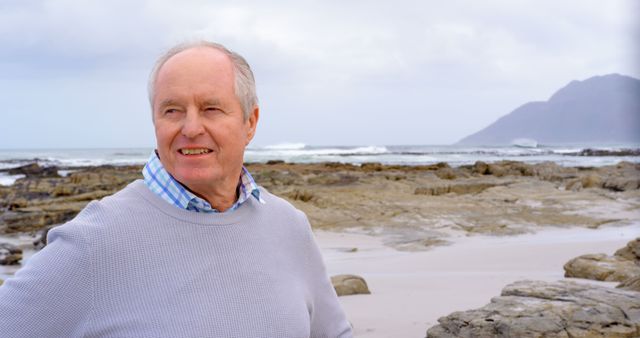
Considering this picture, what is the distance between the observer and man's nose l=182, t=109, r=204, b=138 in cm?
183

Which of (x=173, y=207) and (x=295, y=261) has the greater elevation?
(x=173, y=207)

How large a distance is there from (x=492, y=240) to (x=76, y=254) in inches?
345

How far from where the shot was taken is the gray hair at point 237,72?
1.90 meters

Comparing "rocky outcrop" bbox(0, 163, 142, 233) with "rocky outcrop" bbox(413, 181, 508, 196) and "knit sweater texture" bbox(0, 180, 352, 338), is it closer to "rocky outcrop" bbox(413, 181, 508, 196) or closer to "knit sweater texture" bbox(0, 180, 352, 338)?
"rocky outcrop" bbox(413, 181, 508, 196)

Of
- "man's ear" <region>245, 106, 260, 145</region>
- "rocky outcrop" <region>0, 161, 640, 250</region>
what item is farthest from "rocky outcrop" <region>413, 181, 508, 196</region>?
"man's ear" <region>245, 106, 260, 145</region>

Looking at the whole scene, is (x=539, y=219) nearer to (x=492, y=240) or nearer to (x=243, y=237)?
(x=492, y=240)

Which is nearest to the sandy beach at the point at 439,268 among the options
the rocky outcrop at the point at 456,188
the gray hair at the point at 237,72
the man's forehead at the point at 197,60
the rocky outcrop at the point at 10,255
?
the gray hair at the point at 237,72

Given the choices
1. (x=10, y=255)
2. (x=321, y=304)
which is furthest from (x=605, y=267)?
(x=10, y=255)

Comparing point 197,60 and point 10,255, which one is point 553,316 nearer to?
point 197,60

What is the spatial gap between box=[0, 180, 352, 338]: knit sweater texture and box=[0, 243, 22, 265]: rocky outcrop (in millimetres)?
7169

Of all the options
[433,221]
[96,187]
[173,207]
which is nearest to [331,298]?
[173,207]

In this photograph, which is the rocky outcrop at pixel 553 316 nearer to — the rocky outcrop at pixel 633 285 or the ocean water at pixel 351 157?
the rocky outcrop at pixel 633 285

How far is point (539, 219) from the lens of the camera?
11625 millimetres

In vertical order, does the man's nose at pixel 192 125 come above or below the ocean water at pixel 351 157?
above
